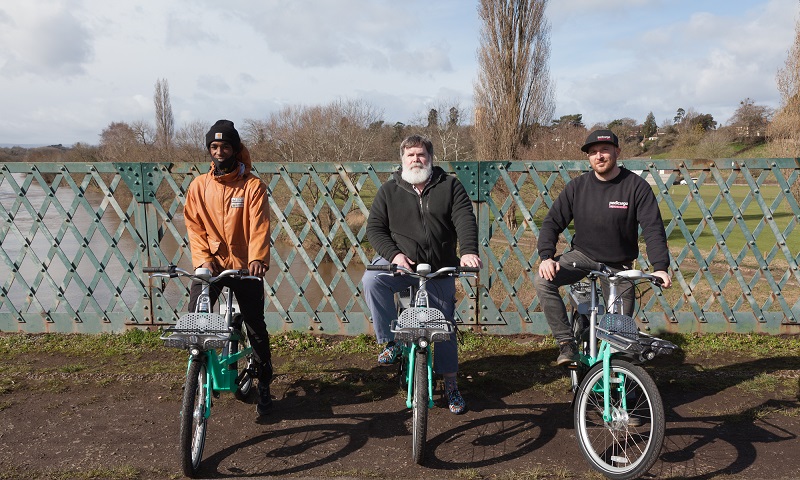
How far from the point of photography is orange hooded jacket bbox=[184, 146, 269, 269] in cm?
378

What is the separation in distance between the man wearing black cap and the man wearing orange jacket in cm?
183

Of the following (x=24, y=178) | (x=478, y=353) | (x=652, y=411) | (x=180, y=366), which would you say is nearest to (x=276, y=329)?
(x=180, y=366)

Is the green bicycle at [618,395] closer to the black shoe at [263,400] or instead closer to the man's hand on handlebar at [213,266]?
the black shoe at [263,400]

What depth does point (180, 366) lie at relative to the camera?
15.7 feet

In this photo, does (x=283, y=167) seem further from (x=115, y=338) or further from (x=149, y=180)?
(x=115, y=338)

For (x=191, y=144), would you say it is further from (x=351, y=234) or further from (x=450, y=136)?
(x=351, y=234)

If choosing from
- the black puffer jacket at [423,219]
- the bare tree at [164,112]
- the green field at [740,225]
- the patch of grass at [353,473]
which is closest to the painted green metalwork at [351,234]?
the green field at [740,225]

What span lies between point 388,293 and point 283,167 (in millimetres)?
1995

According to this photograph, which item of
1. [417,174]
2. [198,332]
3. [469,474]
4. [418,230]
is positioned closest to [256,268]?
[198,332]

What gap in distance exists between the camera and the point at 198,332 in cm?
318

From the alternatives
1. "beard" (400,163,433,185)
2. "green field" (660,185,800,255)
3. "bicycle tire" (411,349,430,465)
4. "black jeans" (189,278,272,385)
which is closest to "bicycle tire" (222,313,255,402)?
"black jeans" (189,278,272,385)

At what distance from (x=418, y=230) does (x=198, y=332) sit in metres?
1.49

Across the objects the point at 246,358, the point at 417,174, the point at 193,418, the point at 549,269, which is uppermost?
the point at 417,174

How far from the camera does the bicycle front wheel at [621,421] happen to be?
9.56 ft
